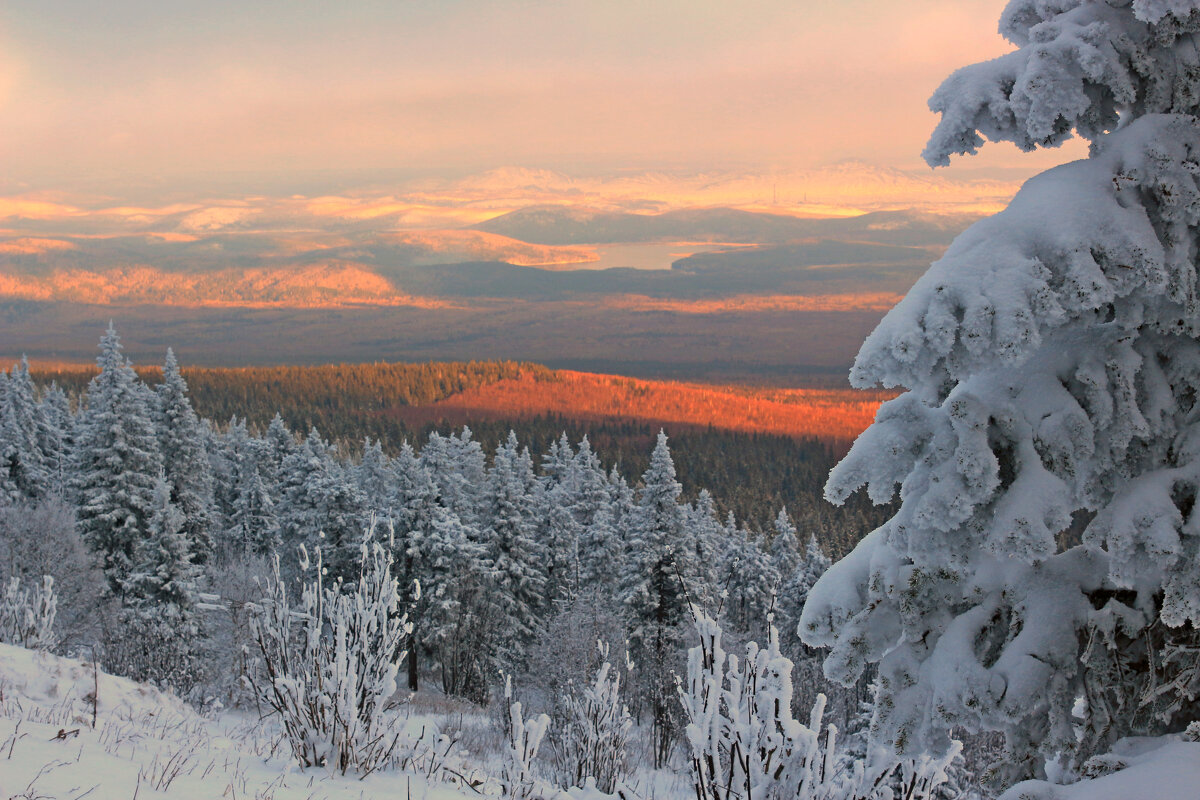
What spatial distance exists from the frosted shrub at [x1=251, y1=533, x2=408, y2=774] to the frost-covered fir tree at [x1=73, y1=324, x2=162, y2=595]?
3244 centimetres

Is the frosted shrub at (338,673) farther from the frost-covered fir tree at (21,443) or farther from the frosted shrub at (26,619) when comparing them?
the frost-covered fir tree at (21,443)

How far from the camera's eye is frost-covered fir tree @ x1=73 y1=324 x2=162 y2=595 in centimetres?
3450

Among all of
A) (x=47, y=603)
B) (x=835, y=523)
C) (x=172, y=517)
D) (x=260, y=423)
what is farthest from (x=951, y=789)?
(x=260, y=423)

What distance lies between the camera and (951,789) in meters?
12.0

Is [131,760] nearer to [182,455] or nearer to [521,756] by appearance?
[521,756]

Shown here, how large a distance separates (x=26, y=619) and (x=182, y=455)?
102ft

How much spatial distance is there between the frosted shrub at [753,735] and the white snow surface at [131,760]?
2.10 metres

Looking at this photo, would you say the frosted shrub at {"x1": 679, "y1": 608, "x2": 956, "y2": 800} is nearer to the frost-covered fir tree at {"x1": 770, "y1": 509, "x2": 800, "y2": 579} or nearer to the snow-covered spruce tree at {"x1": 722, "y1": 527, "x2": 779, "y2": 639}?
the snow-covered spruce tree at {"x1": 722, "y1": 527, "x2": 779, "y2": 639}

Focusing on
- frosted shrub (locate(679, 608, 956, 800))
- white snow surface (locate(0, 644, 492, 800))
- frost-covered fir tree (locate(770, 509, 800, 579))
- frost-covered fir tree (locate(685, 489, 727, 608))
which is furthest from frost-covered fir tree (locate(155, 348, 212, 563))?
frosted shrub (locate(679, 608, 956, 800))

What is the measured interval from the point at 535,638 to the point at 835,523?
5890 centimetres

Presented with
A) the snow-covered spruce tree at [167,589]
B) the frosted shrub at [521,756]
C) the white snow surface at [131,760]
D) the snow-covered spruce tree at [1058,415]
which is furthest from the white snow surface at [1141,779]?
the snow-covered spruce tree at [167,589]

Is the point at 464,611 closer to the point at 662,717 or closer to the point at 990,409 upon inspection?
the point at 662,717

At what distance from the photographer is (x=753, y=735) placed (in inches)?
165

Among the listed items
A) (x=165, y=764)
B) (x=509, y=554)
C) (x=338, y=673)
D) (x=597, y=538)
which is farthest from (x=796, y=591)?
(x=165, y=764)
